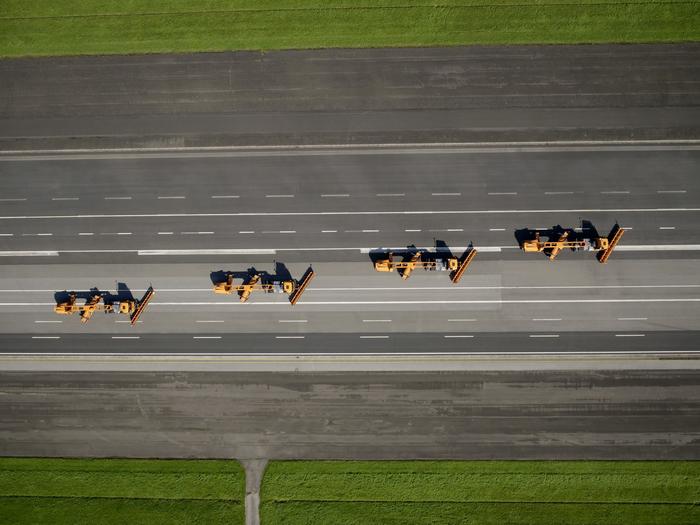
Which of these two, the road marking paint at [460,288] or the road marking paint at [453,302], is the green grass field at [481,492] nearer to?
the road marking paint at [453,302]

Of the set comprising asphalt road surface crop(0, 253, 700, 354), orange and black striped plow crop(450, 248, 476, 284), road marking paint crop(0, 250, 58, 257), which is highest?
road marking paint crop(0, 250, 58, 257)

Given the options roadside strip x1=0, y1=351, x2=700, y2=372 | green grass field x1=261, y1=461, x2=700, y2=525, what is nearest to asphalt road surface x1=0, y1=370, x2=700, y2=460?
roadside strip x1=0, y1=351, x2=700, y2=372

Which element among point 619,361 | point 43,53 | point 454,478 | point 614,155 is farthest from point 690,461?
point 43,53

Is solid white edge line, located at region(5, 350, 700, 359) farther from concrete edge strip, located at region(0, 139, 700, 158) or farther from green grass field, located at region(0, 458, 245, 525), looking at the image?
concrete edge strip, located at region(0, 139, 700, 158)

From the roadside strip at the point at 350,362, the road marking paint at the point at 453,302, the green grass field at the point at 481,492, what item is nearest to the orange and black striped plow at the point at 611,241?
the road marking paint at the point at 453,302

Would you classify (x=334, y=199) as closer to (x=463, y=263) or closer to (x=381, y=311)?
(x=381, y=311)
